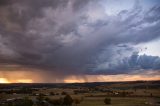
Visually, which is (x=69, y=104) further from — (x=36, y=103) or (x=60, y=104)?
(x=36, y=103)

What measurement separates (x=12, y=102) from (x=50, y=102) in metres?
22.6

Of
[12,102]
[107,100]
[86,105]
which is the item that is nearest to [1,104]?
[12,102]

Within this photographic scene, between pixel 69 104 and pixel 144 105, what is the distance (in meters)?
37.7

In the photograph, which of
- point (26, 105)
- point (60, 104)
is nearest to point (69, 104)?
point (60, 104)

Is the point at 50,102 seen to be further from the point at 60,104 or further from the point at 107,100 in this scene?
the point at 107,100

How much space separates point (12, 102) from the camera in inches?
5615

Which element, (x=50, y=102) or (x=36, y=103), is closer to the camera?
(x=36, y=103)

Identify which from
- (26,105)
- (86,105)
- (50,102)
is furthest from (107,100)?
(26,105)

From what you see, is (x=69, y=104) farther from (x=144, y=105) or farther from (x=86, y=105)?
(x=144, y=105)

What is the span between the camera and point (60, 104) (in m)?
156

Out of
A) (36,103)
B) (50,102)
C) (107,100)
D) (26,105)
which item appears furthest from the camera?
(107,100)

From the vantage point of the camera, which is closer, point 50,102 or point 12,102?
point 12,102

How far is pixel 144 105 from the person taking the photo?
15400 centimetres

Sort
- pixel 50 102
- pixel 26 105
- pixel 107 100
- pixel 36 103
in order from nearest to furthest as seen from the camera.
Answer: pixel 26 105
pixel 36 103
pixel 50 102
pixel 107 100
